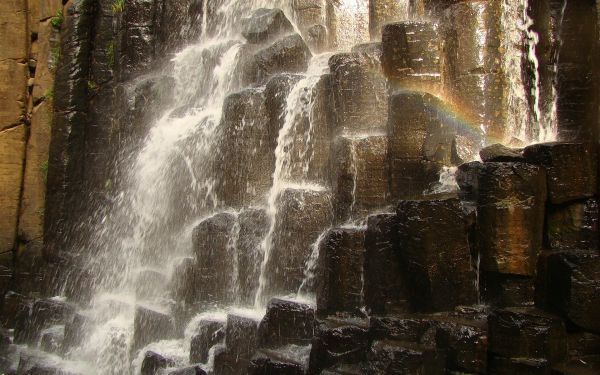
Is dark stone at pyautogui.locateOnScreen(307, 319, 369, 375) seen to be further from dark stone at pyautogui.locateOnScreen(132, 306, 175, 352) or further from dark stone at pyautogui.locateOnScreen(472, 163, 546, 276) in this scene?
dark stone at pyautogui.locateOnScreen(132, 306, 175, 352)

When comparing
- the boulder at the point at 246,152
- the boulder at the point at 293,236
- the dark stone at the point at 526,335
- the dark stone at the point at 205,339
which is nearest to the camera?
the dark stone at the point at 526,335

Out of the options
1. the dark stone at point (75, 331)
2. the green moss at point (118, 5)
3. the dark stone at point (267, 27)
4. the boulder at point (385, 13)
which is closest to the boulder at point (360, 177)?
the boulder at point (385, 13)

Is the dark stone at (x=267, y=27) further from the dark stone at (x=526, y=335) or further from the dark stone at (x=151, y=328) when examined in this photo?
the dark stone at (x=526, y=335)

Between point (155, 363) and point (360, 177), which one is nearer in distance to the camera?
point (155, 363)

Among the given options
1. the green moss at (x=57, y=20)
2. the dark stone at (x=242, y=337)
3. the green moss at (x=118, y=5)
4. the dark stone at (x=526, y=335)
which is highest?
the green moss at (x=118, y=5)

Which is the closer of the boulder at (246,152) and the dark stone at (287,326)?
the dark stone at (287,326)

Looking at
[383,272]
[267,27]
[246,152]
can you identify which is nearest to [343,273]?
[383,272]

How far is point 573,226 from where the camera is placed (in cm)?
592

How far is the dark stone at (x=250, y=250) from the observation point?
26.2 ft

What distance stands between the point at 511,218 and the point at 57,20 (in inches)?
465

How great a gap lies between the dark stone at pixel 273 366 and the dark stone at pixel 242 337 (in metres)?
0.47

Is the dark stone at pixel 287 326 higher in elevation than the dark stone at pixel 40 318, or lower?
higher

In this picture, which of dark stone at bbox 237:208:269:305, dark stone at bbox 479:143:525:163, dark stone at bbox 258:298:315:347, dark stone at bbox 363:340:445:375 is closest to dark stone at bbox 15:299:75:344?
dark stone at bbox 237:208:269:305

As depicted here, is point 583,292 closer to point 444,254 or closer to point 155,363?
point 444,254
